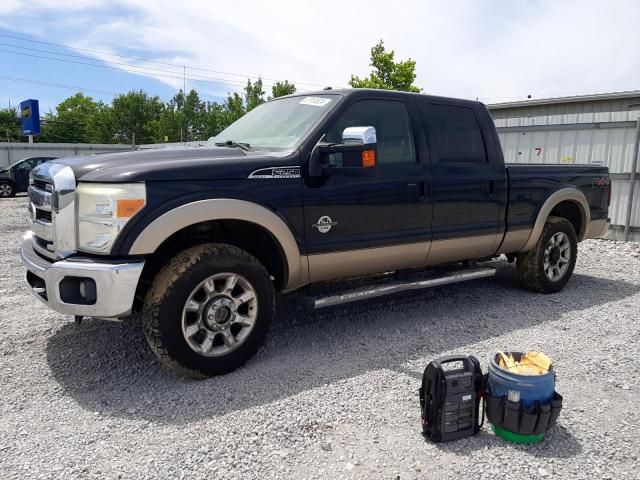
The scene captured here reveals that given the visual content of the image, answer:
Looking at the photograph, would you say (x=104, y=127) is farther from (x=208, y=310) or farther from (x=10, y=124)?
(x=208, y=310)

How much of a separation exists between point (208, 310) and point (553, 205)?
3.91 metres

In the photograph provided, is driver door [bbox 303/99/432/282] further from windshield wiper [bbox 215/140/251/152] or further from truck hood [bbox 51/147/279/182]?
windshield wiper [bbox 215/140/251/152]

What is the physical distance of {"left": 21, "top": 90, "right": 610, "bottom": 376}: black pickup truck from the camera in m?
3.06

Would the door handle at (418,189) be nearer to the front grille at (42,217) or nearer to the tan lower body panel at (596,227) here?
the front grille at (42,217)

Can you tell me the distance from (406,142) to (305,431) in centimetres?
253

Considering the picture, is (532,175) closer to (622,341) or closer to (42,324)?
→ (622,341)

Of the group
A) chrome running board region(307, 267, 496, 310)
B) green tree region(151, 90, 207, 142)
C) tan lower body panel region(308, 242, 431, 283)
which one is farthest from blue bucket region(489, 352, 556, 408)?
green tree region(151, 90, 207, 142)

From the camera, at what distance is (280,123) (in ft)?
13.6

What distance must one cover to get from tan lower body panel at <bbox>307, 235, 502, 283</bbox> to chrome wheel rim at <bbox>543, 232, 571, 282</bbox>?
941 mm

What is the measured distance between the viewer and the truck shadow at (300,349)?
3143 mm

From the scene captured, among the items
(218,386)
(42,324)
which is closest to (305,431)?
(218,386)

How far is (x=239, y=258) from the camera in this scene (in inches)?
132

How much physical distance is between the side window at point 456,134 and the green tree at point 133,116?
64.4 metres

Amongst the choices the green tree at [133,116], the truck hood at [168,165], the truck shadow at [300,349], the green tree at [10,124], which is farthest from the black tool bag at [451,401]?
the green tree at [10,124]
